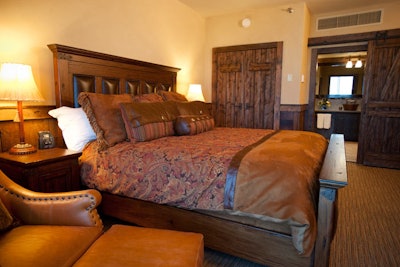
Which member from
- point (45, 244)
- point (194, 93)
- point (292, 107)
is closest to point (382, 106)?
point (292, 107)

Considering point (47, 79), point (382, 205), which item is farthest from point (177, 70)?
point (382, 205)

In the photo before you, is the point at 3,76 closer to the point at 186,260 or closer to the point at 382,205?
the point at 186,260

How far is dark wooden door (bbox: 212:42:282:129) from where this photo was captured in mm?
4215

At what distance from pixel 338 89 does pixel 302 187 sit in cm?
737

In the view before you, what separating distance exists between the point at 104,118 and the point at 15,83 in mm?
656

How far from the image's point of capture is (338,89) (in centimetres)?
754

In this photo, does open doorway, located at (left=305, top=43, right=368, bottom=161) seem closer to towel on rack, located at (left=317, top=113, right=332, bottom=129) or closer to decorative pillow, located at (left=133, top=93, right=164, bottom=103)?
towel on rack, located at (left=317, top=113, right=332, bottom=129)

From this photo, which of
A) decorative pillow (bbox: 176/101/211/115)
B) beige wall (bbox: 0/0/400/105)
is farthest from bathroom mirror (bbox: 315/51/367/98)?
decorative pillow (bbox: 176/101/211/115)

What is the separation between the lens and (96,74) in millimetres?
2545

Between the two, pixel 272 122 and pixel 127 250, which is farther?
pixel 272 122

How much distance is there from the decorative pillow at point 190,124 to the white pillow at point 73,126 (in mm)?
824

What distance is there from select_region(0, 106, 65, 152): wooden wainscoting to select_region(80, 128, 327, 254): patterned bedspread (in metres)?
0.48

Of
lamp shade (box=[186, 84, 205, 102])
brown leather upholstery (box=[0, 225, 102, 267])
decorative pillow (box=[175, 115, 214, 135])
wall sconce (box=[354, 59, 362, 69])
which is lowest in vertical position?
brown leather upholstery (box=[0, 225, 102, 267])

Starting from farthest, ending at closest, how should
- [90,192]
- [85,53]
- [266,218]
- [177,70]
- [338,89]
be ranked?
[338,89] → [177,70] → [85,53] → [266,218] → [90,192]
